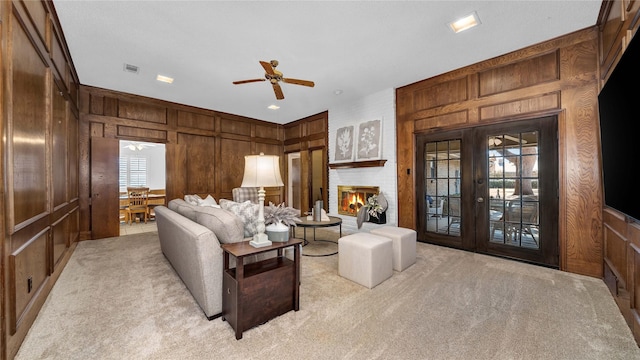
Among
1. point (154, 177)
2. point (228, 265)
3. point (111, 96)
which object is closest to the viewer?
point (228, 265)

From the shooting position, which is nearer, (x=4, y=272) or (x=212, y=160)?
(x=4, y=272)

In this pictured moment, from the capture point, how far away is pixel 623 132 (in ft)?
5.34

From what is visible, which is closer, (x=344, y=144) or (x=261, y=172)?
(x=261, y=172)

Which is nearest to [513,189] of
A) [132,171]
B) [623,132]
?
[623,132]

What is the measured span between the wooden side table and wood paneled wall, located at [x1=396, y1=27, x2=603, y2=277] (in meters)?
3.32

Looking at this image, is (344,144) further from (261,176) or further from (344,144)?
(261,176)

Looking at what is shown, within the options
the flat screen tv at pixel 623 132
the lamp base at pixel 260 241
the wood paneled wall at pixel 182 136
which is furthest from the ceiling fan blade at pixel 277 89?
the wood paneled wall at pixel 182 136

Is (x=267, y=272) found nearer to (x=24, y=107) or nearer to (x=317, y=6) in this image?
(x=24, y=107)

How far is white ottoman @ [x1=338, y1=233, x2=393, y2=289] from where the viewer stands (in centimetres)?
262

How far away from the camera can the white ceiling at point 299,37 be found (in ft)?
8.33

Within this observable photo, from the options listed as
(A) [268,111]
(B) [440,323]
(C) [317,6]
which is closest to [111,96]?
(A) [268,111]

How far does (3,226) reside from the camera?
1527mm

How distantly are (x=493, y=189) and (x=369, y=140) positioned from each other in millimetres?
2286

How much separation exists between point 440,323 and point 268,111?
556 centimetres
